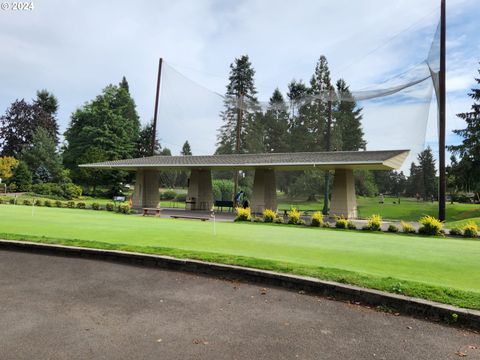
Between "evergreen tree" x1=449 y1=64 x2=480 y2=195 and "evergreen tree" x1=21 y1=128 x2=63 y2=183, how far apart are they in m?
39.4

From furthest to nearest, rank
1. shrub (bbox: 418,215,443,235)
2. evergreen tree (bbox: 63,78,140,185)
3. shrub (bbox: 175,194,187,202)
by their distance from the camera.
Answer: evergreen tree (bbox: 63,78,140,185), shrub (bbox: 175,194,187,202), shrub (bbox: 418,215,443,235)

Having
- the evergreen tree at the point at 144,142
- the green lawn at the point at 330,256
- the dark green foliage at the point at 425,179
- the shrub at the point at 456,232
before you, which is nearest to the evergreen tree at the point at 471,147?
the shrub at the point at 456,232

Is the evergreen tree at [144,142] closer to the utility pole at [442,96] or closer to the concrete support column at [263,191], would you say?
the concrete support column at [263,191]

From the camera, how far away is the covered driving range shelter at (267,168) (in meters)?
18.3

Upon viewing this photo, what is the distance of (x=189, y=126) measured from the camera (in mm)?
35375

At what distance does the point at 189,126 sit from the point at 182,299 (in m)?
31.6

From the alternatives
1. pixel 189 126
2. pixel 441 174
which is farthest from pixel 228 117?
pixel 441 174

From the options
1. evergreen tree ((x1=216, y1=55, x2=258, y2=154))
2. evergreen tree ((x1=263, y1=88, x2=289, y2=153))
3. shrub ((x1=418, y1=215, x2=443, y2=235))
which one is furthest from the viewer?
evergreen tree ((x1=263, y1=88, x2=289, y2=153))

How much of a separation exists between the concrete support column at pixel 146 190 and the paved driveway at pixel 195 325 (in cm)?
1911

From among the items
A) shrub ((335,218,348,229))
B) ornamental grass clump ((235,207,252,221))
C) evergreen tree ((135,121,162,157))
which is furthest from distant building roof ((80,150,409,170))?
evergreen tree ((135,121,162,157))

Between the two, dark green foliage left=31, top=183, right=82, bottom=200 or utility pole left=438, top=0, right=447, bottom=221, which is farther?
dark green foliage left=31, top=183, right=82, bottom=200

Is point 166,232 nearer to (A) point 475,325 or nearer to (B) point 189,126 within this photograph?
(A) point 475,325

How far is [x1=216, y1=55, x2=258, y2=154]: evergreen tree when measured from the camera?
34.8 meters

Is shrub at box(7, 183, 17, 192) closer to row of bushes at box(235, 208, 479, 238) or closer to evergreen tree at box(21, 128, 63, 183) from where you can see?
evergreen tree at box(21, 128, 63, 183)
